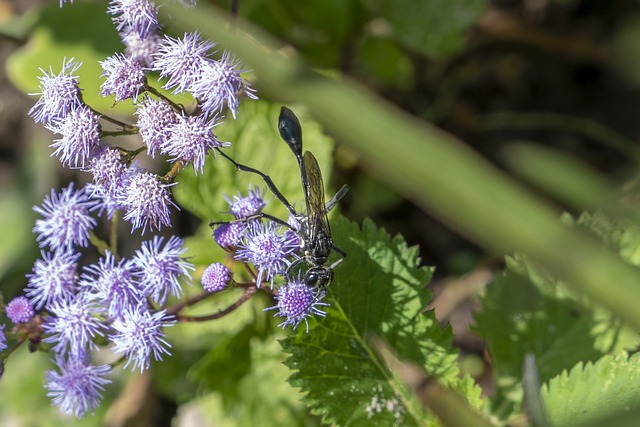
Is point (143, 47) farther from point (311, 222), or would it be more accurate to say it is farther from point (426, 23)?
point (426, 23)

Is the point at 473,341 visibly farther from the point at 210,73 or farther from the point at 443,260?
the point at 210,73

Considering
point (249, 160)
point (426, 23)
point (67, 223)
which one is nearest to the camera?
point (67, 223)

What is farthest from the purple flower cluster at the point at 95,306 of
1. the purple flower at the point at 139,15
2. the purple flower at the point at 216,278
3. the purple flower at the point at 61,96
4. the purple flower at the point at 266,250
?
the purple flower at the point at 139,15

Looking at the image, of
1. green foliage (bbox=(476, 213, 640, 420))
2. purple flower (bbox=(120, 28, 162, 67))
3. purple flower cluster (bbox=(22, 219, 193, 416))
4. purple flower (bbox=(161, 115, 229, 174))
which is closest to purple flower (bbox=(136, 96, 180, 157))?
purple flower (bbox=(161, 115, 229, 174))

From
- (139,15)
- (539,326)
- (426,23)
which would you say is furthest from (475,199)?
(426,23)

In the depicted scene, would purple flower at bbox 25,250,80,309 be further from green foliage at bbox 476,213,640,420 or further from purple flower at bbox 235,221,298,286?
green foliage at bbox 476,213,640,420

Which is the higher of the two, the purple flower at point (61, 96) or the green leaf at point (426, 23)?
the green leaf at point (426, 23)

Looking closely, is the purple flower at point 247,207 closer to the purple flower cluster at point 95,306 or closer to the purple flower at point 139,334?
the purple flower cluster at point 95,306
